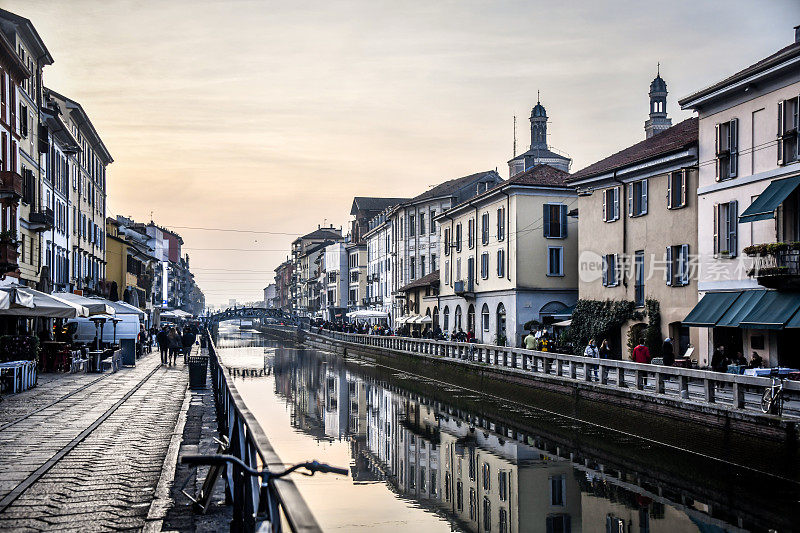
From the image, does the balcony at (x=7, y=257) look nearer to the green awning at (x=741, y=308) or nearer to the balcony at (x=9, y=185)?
the balcony at (x=9, y=185)

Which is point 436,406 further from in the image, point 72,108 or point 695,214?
point 72,108

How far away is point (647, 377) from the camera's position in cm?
2092

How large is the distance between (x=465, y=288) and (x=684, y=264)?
81.1 feet

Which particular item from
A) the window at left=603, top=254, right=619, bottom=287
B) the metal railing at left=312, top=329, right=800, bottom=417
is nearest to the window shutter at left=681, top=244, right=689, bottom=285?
the window at left=603, top=254, right=619, bottom=287

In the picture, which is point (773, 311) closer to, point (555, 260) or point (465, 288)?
point (555, 260)

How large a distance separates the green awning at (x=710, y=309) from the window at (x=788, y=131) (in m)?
4.51

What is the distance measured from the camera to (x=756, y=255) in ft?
79.6

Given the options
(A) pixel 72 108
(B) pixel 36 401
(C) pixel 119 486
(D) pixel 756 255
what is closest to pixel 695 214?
(D) pixel 756 255

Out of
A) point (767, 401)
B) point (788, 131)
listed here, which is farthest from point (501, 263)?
point (767, 401)

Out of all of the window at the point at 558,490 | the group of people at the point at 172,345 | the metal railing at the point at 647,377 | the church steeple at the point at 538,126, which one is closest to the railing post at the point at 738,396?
the metal railing at the point at 647,377

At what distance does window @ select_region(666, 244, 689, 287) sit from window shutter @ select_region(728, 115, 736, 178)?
165 inches

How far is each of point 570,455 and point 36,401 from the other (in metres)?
13.3

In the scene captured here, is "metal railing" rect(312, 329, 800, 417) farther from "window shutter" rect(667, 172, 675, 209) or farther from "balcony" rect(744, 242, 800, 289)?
"window shutter" rect(667, 172, 675, 209)

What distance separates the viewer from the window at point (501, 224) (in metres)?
47.2
